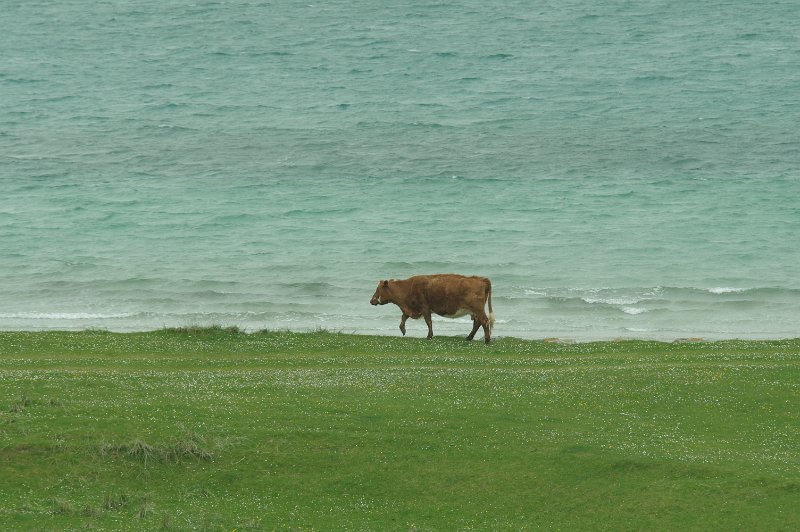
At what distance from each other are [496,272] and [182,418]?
3535 cm

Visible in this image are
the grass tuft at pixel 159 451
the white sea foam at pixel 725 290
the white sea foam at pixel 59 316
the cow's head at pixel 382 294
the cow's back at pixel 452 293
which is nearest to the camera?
the grass tuft at pixel 159 451

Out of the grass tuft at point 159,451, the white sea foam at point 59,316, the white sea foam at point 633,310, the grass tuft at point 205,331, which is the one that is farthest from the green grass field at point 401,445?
the white sea foam at point 59,316

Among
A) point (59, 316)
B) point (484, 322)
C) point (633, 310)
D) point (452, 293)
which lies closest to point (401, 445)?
point (484, 322)

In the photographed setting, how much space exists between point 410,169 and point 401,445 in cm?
5604

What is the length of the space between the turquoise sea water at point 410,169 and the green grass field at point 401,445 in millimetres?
17416

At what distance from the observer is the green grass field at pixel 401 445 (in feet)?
73.6

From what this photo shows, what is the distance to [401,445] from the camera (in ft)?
83.6

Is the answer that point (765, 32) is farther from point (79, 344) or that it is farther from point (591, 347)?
point (79, 344)

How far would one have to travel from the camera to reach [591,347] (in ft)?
122

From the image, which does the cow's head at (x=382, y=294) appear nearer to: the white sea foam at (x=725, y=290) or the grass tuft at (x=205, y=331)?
the grass tuft at (x=205, y=331)

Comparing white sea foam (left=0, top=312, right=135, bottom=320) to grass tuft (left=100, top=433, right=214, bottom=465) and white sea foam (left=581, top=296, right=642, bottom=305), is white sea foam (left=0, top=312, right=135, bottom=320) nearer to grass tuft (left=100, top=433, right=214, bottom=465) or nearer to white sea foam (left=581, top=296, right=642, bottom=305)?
white sea foam (left=581, top=296, right=642, bottom=305)

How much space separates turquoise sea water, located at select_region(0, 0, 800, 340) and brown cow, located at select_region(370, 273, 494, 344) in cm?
807

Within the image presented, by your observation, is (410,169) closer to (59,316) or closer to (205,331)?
(59,316)

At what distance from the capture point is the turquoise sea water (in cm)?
5634
